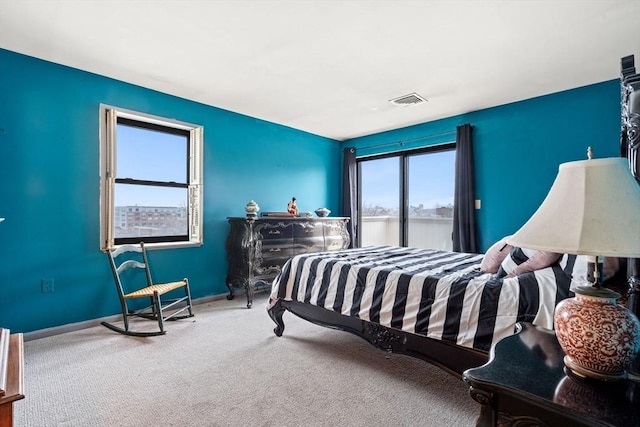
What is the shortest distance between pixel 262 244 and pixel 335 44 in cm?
241

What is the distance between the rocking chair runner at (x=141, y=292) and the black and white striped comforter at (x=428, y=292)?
107 centimetres

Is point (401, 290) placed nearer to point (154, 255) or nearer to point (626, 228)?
point (626, 228)

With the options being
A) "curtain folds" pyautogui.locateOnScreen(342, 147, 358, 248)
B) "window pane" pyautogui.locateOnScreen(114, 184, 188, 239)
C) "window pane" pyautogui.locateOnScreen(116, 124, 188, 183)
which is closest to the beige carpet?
"window pane" pyautogui.locateOnScreen(114, 184, 188, 239)

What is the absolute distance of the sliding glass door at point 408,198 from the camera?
4539mm

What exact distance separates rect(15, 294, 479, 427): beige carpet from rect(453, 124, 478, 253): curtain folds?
2219 mm

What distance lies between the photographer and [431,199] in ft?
15.4

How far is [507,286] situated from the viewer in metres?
1.66

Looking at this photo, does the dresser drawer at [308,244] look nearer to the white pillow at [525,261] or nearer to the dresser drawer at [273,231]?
the dresser drawer at [273,231]

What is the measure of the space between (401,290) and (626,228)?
135cm

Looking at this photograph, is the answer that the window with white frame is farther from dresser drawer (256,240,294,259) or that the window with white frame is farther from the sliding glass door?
the sliding glass door

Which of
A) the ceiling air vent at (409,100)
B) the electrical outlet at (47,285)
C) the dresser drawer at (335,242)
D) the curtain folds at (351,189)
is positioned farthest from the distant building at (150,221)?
the ceiling air vent at (409,100)

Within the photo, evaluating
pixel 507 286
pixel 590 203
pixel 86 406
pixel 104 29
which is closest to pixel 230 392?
pixel 86 406

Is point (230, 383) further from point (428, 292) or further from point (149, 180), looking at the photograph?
point (149, 180)

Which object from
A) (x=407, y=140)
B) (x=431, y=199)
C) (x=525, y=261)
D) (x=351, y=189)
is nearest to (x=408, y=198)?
(x=431, y=199)
